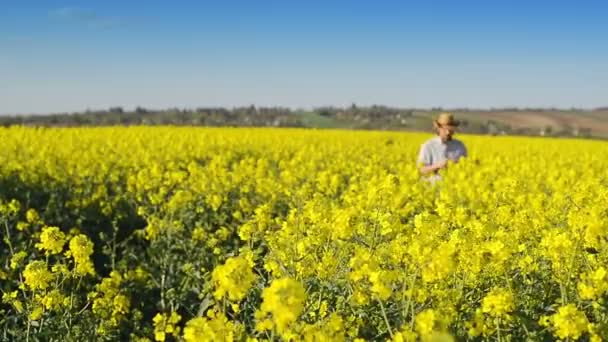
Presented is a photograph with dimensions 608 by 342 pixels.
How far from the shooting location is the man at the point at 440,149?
8.19 metres

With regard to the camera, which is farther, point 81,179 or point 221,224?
point 81,179

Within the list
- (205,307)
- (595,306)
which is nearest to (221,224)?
(205,307)

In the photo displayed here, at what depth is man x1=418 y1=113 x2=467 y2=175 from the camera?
8.19m

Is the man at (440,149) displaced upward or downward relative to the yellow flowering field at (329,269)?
upward

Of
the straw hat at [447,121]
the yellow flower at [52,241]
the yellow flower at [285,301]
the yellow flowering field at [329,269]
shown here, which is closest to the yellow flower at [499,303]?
the yellow flowering field at [329,269]

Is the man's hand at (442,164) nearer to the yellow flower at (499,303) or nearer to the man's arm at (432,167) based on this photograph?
the man's arm at (432,167)

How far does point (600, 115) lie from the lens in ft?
161

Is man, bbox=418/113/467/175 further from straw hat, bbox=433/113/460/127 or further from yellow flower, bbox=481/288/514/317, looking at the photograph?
yellow flower, bbox=481/288/514/317

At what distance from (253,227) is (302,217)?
1.06 ft

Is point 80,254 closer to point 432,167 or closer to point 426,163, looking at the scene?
point 432,167

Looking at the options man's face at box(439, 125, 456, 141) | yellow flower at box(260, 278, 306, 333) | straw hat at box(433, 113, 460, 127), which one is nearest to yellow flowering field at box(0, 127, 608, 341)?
yellow flower at box(260, 278, 306, 333)

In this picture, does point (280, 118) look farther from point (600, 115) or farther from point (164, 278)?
point (164, 278)

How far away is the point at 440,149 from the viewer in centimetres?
845

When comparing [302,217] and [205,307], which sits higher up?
[302,217]
